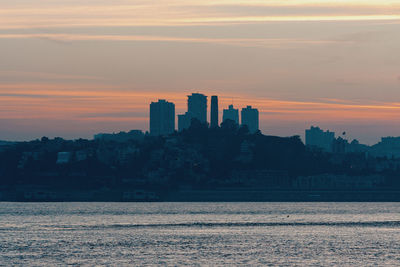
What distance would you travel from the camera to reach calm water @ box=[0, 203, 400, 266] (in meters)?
102

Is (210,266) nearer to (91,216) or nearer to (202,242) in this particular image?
(202,242)

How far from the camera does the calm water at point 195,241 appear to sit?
102 meters

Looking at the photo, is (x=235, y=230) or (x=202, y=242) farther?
(x=235, y=230)

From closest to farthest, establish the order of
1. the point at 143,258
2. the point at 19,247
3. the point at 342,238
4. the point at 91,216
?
the point at 143,258, the point at 19,247, the point at 342,238, the point at 91,216

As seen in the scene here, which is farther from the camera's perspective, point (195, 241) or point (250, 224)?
point (250, 224)

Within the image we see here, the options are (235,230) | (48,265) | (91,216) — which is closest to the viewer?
(48,265)

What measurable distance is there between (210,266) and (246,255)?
1130 cm

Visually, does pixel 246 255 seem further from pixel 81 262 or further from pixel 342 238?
pixel 342 238

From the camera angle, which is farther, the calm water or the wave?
the wave

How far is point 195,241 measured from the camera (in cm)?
12425

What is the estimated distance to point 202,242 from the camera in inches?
4838

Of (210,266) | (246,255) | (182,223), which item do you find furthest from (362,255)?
(182,223)

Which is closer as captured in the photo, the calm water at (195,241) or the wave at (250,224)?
the calm water at (195,241)

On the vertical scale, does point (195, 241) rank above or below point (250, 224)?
below
